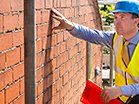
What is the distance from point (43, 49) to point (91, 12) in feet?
8.14

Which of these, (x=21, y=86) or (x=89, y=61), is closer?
(x=21, y=86)

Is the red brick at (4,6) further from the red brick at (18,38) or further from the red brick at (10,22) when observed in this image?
the red brick at (18,38)

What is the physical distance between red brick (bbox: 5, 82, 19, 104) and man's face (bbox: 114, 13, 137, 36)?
115cm

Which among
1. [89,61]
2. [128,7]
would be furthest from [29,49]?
[89,61]

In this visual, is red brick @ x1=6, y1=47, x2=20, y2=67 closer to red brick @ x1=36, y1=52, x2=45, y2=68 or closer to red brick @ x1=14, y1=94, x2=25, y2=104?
red brick @ x1=14, y1=94, x2=25, y2=104

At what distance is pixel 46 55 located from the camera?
130 inches

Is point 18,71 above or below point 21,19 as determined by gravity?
below

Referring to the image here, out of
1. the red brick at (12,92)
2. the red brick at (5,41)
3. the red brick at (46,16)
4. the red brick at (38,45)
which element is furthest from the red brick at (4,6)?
the red brick at (46,16)

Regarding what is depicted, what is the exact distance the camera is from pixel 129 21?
338 centimetres

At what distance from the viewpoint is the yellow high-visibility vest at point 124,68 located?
3.33m

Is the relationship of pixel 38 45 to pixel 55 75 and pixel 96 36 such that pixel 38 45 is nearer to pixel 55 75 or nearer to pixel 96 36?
pixel 55 75

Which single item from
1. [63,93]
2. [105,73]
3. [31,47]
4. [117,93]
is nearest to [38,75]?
[31,47]

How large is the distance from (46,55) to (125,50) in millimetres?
722

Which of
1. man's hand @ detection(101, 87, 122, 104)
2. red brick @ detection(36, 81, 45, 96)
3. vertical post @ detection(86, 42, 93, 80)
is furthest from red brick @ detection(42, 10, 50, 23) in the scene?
vertical post @ detection(86, 42, 93, 80)
